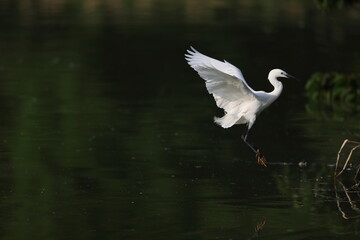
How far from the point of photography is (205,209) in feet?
44.2

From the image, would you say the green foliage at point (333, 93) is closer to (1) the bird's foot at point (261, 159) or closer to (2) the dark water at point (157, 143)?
(2) the dark water at point (157, 143)

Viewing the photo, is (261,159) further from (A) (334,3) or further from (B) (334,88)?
(B) (334,88)

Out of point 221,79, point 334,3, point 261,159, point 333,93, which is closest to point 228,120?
point 261,159

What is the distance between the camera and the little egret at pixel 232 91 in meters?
14.5

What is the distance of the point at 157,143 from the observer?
18281 millimetres

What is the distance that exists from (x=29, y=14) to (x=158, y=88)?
69.7ft

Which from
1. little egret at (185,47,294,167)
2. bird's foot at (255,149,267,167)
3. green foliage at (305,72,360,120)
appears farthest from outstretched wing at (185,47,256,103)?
green foliage at (305,72,360,120)

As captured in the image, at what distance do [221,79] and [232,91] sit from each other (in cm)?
60

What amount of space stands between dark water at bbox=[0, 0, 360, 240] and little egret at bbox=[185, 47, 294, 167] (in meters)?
0.78

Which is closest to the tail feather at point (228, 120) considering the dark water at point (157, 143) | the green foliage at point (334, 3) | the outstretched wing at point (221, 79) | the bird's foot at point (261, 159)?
the outstretched wing at point (221, 79)

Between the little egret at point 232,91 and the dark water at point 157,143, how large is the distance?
0.78 m

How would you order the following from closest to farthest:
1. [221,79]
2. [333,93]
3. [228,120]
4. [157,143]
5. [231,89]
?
[221,79] → [231,89] → [228,120] → [157,143] → [333,93]

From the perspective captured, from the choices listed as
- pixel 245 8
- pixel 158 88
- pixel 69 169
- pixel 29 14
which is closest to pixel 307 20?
pixel 245 8

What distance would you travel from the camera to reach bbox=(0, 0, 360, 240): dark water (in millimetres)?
12898
